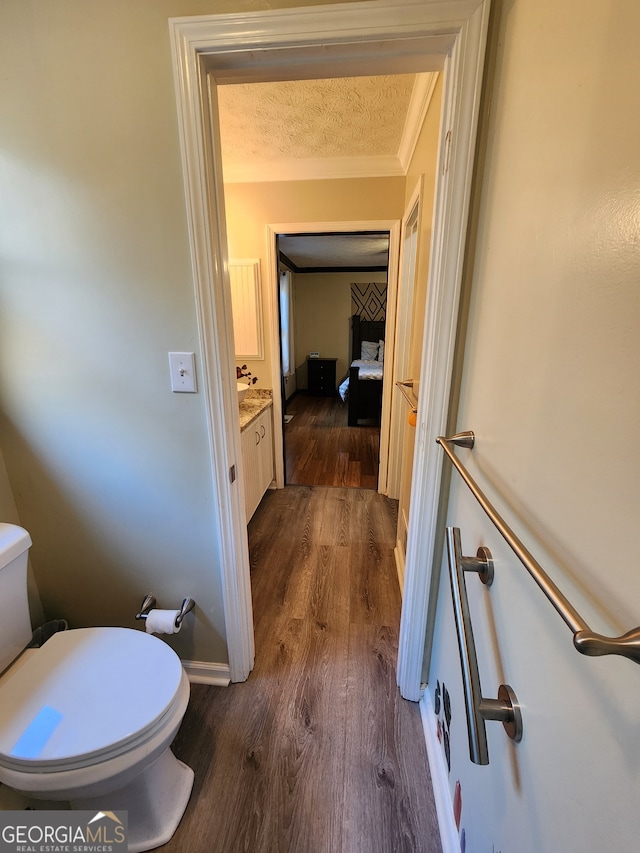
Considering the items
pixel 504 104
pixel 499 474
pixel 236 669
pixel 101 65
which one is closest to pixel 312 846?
pixel 236 669

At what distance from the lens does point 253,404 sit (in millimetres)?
2660

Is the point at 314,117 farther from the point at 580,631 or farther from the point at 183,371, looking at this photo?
the point at 580,631

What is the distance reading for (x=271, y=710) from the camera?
4.42 ft

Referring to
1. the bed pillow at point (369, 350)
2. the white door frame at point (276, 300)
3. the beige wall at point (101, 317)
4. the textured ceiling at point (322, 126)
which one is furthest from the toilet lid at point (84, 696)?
the bed pillow at point (369, 350)

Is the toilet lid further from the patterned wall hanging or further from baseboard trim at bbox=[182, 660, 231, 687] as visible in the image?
the patterned wall hanging

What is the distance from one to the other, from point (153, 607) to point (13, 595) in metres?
0.46

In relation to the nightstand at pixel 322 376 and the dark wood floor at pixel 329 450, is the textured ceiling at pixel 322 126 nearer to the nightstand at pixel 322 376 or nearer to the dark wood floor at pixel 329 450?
the dark wood floor at pixel 329 450

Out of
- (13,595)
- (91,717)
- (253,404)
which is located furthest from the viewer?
(253,404)

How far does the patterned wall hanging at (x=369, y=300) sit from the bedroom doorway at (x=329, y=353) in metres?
0.02

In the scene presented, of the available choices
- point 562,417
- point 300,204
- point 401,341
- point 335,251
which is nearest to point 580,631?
point 562,417

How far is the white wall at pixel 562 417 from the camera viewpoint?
0.41 m

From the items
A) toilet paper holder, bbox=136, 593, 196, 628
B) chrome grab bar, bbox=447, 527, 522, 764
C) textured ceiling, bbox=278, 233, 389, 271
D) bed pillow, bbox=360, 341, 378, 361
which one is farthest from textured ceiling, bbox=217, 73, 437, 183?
bed pillow, bbox=360, 341, 378, 361

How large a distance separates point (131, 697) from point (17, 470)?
898mm

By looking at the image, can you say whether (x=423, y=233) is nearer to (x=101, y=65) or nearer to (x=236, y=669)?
(x=101, y=65)
